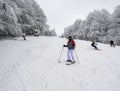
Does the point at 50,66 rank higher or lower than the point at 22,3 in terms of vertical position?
lower

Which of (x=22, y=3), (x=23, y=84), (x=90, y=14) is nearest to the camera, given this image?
(x=23, y=84)

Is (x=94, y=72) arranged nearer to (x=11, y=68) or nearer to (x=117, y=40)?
(x=11, y=68)

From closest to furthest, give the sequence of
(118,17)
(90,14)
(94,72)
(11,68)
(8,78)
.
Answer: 1. (8,78)
2. (94,72)
3. (11,68)
4. (118,17)
5. (90,14)

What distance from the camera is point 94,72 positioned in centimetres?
705

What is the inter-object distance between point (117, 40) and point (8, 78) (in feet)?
98.8

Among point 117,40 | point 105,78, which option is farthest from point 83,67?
point 117,40

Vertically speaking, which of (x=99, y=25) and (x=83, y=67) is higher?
(x=99, y=25)

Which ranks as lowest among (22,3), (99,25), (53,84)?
(53,84)

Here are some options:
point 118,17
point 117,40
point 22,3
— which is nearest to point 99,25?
point 118,17

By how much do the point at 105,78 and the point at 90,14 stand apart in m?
43.5

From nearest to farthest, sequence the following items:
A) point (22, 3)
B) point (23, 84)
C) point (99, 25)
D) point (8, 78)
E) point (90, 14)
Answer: point (23, 84)
point (8, 78)
point (22, 3)
point (99, 25)
point (90, 14)

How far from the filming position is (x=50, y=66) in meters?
7.90

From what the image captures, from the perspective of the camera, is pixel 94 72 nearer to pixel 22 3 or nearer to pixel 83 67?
pixel 83 67

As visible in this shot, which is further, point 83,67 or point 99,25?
point 99,25
